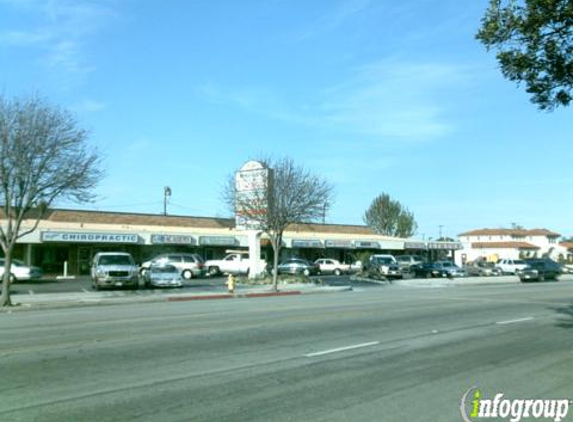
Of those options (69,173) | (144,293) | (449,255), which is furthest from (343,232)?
(69,173)

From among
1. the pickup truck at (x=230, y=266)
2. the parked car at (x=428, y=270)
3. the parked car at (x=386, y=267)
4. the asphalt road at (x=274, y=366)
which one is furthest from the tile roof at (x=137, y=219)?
the asphalt road at (x=274, y=366)

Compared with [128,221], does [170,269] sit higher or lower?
lower

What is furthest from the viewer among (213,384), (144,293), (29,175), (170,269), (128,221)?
(128,221)

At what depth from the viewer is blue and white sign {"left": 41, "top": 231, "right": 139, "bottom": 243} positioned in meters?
44.2

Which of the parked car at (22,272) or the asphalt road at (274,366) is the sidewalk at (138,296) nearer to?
the asphalt road at (274,366)

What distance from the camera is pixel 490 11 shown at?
385 inches

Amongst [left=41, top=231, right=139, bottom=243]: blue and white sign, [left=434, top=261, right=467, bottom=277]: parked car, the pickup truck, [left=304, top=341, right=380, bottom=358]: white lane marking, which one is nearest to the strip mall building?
[left=41, top=231, right=139, bottom=243]: blue and white sign

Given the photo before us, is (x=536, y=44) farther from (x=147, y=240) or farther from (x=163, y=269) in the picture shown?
(x=147, y=240)

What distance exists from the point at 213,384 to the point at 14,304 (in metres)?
19.1

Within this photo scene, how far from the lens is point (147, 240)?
1940 inches

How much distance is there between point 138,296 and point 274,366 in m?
20.9

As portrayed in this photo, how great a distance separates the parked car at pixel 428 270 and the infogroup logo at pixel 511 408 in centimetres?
4566

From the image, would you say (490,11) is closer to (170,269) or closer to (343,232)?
(170,269)

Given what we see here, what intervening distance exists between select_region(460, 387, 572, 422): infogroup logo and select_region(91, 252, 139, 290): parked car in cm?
2639
